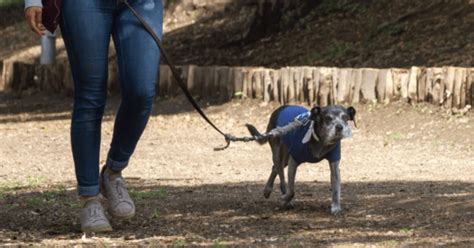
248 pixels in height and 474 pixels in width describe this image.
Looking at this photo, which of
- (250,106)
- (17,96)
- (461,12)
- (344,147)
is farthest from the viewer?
(17,96)

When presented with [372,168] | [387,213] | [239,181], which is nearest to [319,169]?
[372,168]

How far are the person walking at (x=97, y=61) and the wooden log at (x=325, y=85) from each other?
9.38 metres

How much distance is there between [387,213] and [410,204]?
0.38 metres

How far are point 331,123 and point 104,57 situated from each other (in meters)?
1.85

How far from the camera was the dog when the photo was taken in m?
7.93

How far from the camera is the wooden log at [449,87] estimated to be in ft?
47.8

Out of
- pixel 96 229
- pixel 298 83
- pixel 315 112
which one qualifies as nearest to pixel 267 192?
pixel 315 112

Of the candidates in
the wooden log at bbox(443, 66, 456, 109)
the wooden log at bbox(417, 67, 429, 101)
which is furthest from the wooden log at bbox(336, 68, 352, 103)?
the wooden log at bbox(443, 66, 456, 109)

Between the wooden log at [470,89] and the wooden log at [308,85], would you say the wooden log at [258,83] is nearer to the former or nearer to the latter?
the wooden log at [308,85]

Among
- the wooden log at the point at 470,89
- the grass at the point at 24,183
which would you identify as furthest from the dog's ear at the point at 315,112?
the wooden log at the point at 470,89

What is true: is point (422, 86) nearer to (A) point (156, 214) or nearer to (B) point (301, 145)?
(B) point (301, 145)

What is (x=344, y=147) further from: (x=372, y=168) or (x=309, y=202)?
(x=309, y=202)

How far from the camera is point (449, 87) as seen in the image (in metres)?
14.6

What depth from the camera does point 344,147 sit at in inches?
536
